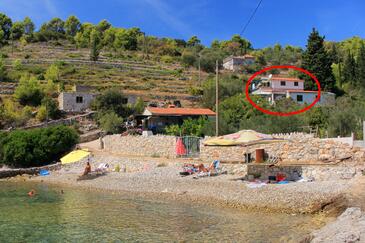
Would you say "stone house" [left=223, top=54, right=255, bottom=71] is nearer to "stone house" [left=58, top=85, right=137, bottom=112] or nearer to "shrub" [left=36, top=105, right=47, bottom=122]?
"stone house" [left=58, top=85, right=137, bottom=112]

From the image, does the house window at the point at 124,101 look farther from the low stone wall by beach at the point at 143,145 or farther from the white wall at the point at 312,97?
the white wall at the point at 312,97

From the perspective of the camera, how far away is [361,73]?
205ft

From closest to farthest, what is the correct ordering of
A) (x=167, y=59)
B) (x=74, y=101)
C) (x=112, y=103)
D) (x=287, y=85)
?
(x=112, y=103) < (x=74, y=101) < (x=287, y=85) < (x=167, y=59)

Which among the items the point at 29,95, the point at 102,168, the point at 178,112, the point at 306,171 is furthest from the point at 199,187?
the point at 29,95

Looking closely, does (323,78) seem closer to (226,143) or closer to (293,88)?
(293,88)

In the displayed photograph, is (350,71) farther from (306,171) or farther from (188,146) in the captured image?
(306,171)

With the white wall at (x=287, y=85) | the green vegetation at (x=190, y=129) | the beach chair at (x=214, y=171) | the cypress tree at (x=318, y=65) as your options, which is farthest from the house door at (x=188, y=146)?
the cypress tree at (x=318, y=65)

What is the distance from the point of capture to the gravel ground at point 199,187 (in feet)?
56.1

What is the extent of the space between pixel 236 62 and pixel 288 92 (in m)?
49.7

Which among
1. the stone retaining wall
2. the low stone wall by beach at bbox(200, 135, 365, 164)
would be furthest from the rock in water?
the stone retaining wall

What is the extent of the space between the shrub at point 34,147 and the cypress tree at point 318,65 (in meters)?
39.8

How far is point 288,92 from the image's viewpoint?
55312mm

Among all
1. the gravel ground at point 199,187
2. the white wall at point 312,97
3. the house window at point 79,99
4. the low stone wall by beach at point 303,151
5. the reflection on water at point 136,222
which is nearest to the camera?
the reflection on water at point 136,222

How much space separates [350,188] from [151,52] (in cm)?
10936
